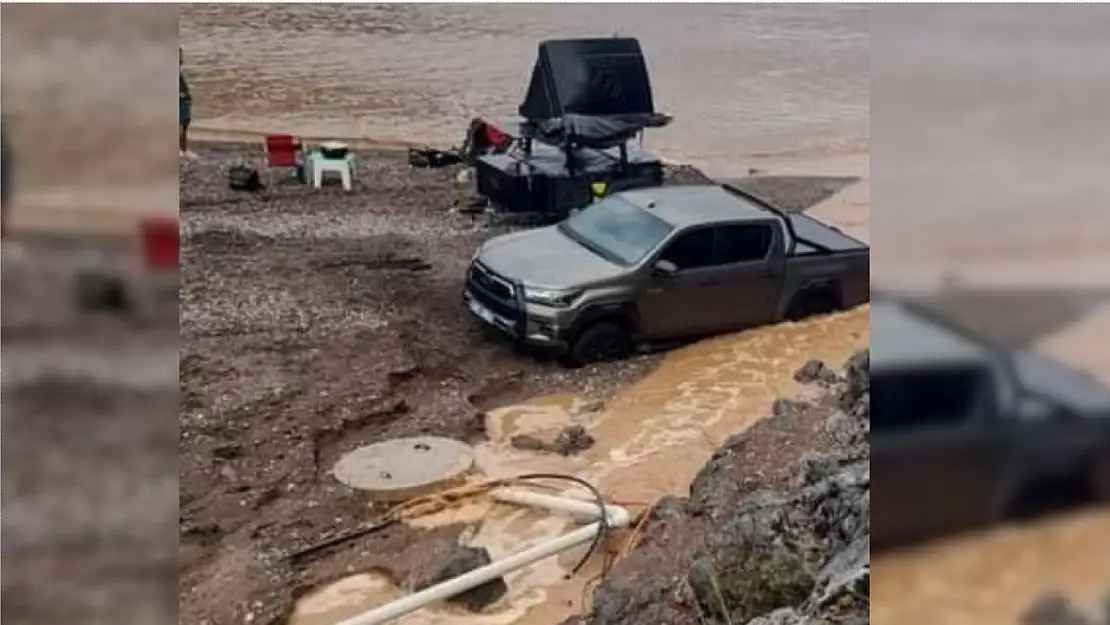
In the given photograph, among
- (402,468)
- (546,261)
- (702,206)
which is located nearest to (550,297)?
(546,261)

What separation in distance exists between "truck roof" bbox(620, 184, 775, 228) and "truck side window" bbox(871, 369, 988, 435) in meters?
1.03

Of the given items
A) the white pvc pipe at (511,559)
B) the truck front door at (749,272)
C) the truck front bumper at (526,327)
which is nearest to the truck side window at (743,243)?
the truck front door at (749,272)

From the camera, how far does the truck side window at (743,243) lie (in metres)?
3.09

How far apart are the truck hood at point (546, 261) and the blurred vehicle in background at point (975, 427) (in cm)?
111

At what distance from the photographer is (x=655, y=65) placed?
9.54ft

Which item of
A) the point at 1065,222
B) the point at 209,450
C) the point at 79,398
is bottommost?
the point at 209,450

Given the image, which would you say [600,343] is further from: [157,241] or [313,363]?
[157,241]

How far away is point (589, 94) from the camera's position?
9.68 ft

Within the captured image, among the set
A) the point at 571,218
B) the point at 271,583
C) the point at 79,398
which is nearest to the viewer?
the point at 79,398

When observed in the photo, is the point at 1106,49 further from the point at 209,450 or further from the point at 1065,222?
the point at 209,450

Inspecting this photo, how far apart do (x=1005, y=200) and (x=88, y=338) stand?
1521mm

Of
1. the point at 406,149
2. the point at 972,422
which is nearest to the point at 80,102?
the point at 406,149

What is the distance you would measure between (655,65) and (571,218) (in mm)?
448

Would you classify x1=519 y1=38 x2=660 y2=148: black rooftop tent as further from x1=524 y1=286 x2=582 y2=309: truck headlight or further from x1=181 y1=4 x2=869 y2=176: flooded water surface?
x1=524 y1=286 x2=582 y2=309: truck headlight
